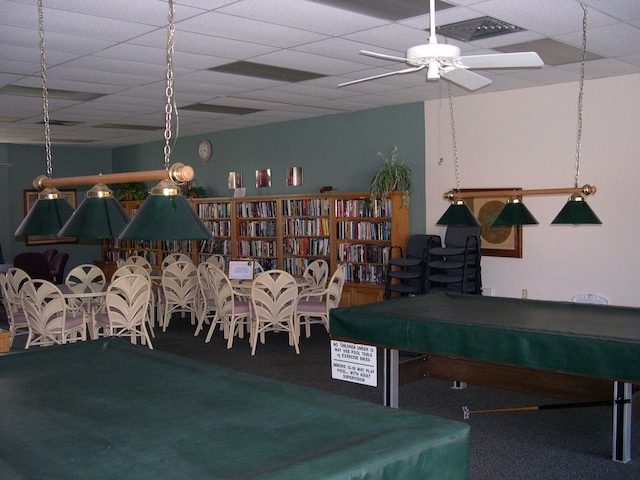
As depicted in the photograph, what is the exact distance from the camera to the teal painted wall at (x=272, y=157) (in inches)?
368

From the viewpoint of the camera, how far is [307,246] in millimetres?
10438

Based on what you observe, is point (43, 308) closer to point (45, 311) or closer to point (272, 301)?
point (45, 311)

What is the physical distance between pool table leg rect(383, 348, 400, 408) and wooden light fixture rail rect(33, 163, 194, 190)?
8.10 ft

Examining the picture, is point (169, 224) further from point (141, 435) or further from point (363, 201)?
point (363, 201)

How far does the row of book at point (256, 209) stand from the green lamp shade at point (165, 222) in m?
7.97

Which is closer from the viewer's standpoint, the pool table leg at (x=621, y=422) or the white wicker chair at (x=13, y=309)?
the pool table leg at (x=621, y=422)

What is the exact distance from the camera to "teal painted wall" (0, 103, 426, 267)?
30.6 feet

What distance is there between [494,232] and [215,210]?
533 cm

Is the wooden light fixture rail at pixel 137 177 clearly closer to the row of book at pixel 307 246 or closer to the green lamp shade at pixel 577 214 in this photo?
the green lamp shade at pixel 577 214

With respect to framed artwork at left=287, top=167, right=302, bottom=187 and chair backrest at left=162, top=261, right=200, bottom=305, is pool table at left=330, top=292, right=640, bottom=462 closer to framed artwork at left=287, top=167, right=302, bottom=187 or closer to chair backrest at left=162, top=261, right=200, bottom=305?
chair backrest at left=162, top=261, right=200, bottom=305

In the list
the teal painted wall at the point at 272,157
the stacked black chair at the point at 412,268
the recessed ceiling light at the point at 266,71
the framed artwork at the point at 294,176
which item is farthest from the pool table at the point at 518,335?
the framed artwork at the point at 294,176

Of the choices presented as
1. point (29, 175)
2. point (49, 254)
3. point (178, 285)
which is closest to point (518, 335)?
point (178, 285)

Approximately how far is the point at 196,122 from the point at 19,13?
6075 millimetres

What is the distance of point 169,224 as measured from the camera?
2740mm
